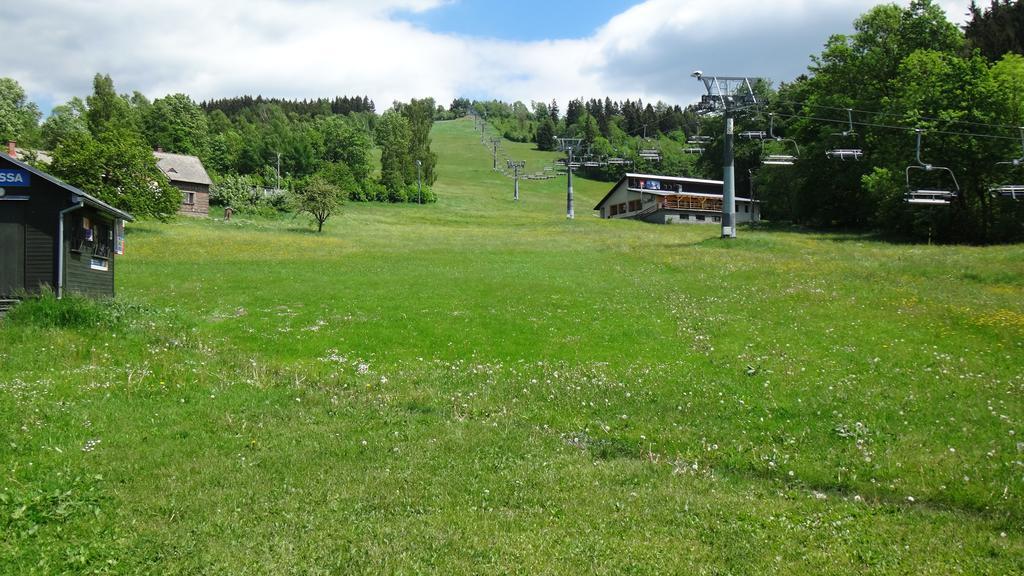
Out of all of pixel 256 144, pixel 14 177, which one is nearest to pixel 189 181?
pixel 256 144

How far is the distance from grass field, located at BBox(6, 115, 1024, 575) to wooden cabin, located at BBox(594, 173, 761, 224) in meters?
67.7

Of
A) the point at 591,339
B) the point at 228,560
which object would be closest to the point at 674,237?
the point at 591,339

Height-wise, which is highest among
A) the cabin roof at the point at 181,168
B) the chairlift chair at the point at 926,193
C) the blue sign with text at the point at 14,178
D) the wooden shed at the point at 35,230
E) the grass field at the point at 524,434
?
the cabin roof at the point at 181,168

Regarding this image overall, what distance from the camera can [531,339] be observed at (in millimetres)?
23109

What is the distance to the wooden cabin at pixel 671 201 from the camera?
98.4 meters

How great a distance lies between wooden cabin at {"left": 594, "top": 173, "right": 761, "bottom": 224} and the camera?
9844cm

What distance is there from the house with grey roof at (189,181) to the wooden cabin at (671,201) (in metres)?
60.5

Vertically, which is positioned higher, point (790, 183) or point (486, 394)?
point (790, 183)

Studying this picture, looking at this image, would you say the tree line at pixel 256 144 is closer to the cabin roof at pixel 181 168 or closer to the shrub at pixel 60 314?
the cabin roof at pixel 181 168

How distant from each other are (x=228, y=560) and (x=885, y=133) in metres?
73.6

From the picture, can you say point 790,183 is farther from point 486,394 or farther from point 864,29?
point 486,394

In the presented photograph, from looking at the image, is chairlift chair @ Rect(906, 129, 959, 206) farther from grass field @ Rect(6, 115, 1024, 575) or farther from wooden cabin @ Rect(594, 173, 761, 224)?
wooden cabin @ Rect(594, 173, 761, 224)

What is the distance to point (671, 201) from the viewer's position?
98375mm

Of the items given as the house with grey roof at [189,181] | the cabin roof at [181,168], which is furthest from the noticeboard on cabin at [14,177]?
the cabin roof at [181,168]
